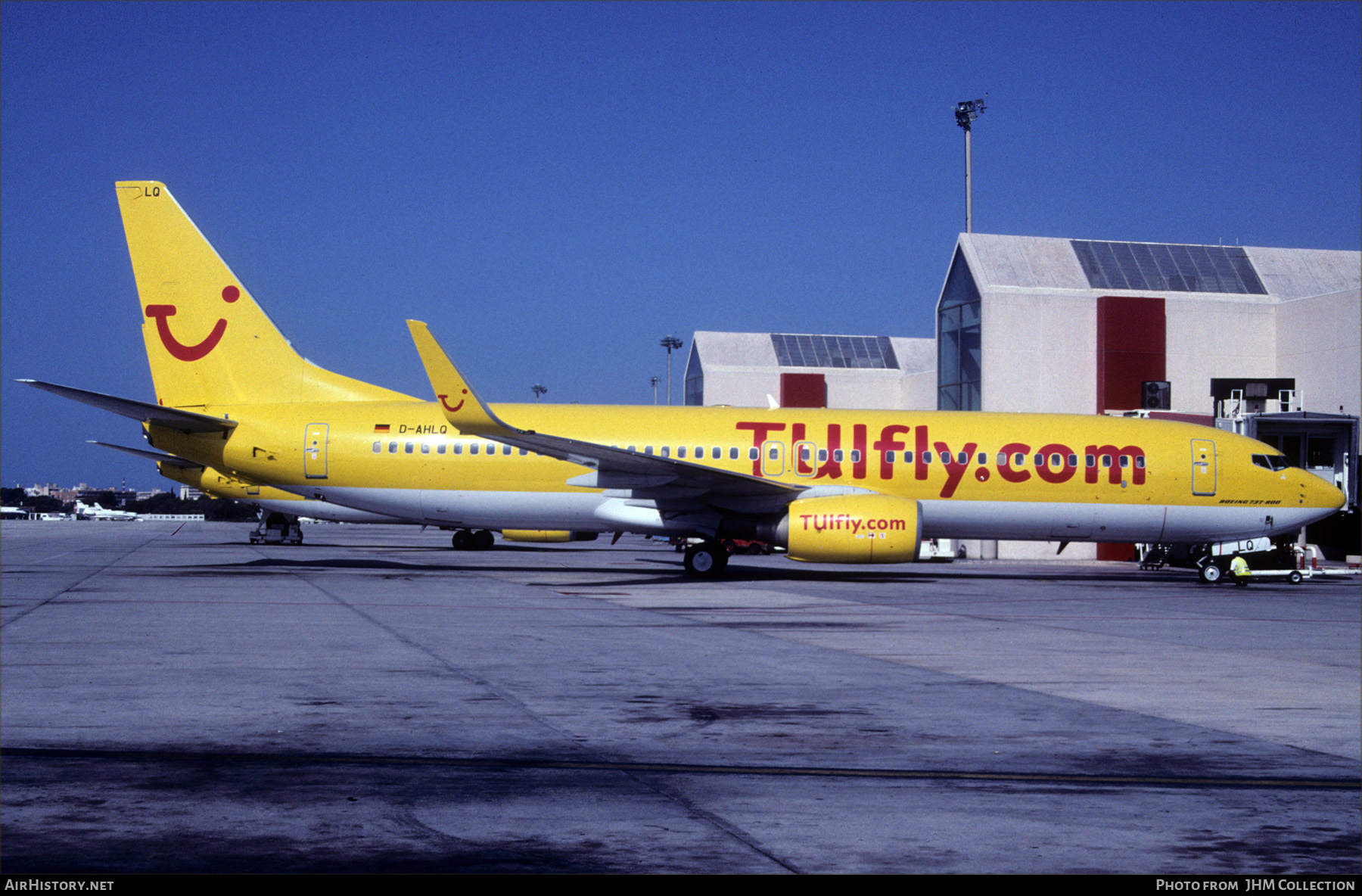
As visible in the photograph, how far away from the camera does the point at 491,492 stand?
25578 mm

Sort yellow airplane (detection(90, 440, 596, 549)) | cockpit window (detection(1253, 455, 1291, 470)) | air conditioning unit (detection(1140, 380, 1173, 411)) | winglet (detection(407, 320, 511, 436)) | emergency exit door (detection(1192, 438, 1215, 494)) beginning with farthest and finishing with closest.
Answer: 1. air conditioning unit (detection(1140, 380, 1173, 411))
2. yellow airplane (detection(90, 440, 596, 549))
3. cockpit window (detection(1253, 455, 1291, 470))
4. emergency exit door (detection(1192, 438, 1215, 494))
5. winglet (detection(407, 320, 511, 436))

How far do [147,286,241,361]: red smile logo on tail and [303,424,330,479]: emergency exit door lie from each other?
338 centimetres

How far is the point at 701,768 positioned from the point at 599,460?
1654 centimetres

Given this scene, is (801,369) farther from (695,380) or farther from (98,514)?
(98,514)

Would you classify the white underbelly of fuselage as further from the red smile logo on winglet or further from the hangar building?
the hangar building

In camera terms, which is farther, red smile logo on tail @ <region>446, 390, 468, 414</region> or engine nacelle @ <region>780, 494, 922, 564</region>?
engine nacelle @ <region>780, 494, 922, 564</region>

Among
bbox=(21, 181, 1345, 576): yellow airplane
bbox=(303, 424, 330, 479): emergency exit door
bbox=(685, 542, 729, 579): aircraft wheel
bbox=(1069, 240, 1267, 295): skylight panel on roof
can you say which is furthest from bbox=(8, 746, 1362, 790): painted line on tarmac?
bbox=(1069, 240, 1267, 295): skylight panel on roof

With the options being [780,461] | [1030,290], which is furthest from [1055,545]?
[780,461]

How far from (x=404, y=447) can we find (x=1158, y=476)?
1657cm

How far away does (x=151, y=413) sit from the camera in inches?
972

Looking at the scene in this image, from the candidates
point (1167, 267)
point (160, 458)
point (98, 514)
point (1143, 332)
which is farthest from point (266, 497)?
point (98, 514)

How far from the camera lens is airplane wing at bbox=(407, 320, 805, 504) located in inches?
864

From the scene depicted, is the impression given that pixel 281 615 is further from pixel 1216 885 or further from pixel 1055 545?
pixel 1055 545

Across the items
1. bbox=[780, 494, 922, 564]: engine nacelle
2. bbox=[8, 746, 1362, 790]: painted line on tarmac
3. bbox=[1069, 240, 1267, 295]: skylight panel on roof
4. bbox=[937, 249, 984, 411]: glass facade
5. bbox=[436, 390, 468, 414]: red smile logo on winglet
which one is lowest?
bbox=[8, 746, 1362, 790]: painted line on tarmac
